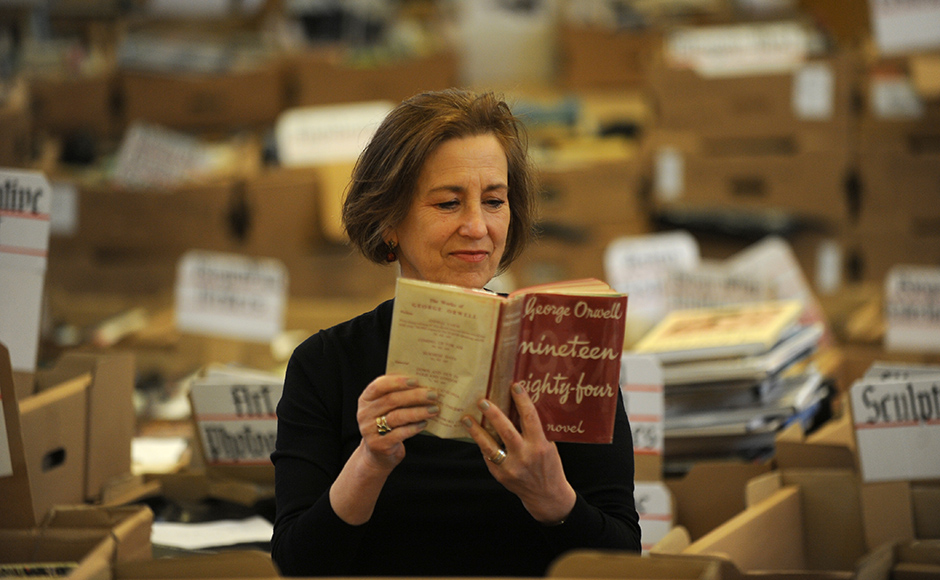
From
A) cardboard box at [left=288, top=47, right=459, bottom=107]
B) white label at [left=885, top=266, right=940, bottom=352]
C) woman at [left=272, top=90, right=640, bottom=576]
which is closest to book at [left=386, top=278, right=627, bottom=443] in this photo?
woman at [left=272, top=90, right=640, bottom=576]

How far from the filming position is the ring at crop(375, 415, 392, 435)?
109cm

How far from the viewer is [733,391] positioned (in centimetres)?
208

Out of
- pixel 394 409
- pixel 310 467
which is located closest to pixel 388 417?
pixel 394 409

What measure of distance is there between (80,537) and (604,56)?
11.5ft

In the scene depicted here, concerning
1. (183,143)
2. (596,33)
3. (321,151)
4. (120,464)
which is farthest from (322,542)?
(596,33)

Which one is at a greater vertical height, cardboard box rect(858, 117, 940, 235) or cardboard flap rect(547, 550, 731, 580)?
cardboard box rect(858, 117, 940, 235)

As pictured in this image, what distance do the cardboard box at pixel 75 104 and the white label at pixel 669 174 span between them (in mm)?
2187

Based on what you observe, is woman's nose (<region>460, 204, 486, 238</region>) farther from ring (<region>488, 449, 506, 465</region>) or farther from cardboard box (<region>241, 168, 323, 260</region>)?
cardboard box (<region>241, 168, 323, 260</region>)

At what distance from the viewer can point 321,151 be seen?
12.1 feet

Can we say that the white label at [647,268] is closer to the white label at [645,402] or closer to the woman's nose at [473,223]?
the white label at [645,402]

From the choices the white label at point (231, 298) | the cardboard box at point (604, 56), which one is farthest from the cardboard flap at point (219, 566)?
the cardboard box at point (604, 56)

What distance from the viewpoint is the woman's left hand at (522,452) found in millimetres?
1086

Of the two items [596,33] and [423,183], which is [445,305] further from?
[596,33]

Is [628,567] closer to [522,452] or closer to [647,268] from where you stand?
[522,452]
